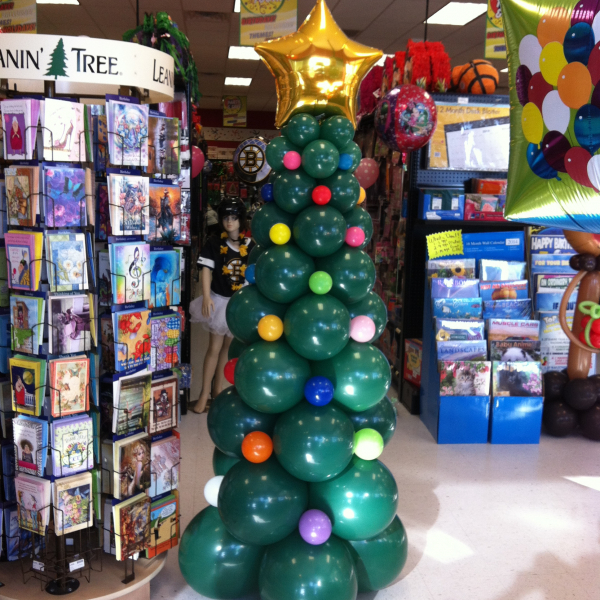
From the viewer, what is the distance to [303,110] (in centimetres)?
240

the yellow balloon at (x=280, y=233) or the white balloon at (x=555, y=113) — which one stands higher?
the white balloon at (x=555, y=113)

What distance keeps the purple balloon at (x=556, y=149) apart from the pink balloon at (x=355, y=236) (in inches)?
27.1

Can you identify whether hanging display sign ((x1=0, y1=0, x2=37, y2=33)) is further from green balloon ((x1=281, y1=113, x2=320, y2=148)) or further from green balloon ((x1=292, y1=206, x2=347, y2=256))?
green balloon ((x1=292, y1=206, x2=347, y2=256))

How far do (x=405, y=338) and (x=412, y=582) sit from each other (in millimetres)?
2473

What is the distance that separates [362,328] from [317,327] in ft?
0.76

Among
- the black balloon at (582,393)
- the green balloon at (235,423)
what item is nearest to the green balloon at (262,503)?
the green balloon at (235,423)

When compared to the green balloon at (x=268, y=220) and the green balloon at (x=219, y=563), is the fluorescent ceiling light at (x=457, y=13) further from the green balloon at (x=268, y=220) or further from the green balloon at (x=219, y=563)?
the green balloon at (x=219, y=563)

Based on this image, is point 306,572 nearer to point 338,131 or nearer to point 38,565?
point 38,565

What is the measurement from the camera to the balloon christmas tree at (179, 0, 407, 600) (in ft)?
6.95

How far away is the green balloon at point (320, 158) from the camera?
2191 mm

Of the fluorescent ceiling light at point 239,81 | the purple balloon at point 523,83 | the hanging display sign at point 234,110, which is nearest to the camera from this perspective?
the purple balloon at point 523,83

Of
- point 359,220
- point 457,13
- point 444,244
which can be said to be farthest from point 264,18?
point 359,220

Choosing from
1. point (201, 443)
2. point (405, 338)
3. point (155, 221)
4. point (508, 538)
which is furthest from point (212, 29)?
point (508, 538)

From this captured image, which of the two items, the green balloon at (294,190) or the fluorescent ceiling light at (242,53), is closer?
the green balloon at (294,190)
